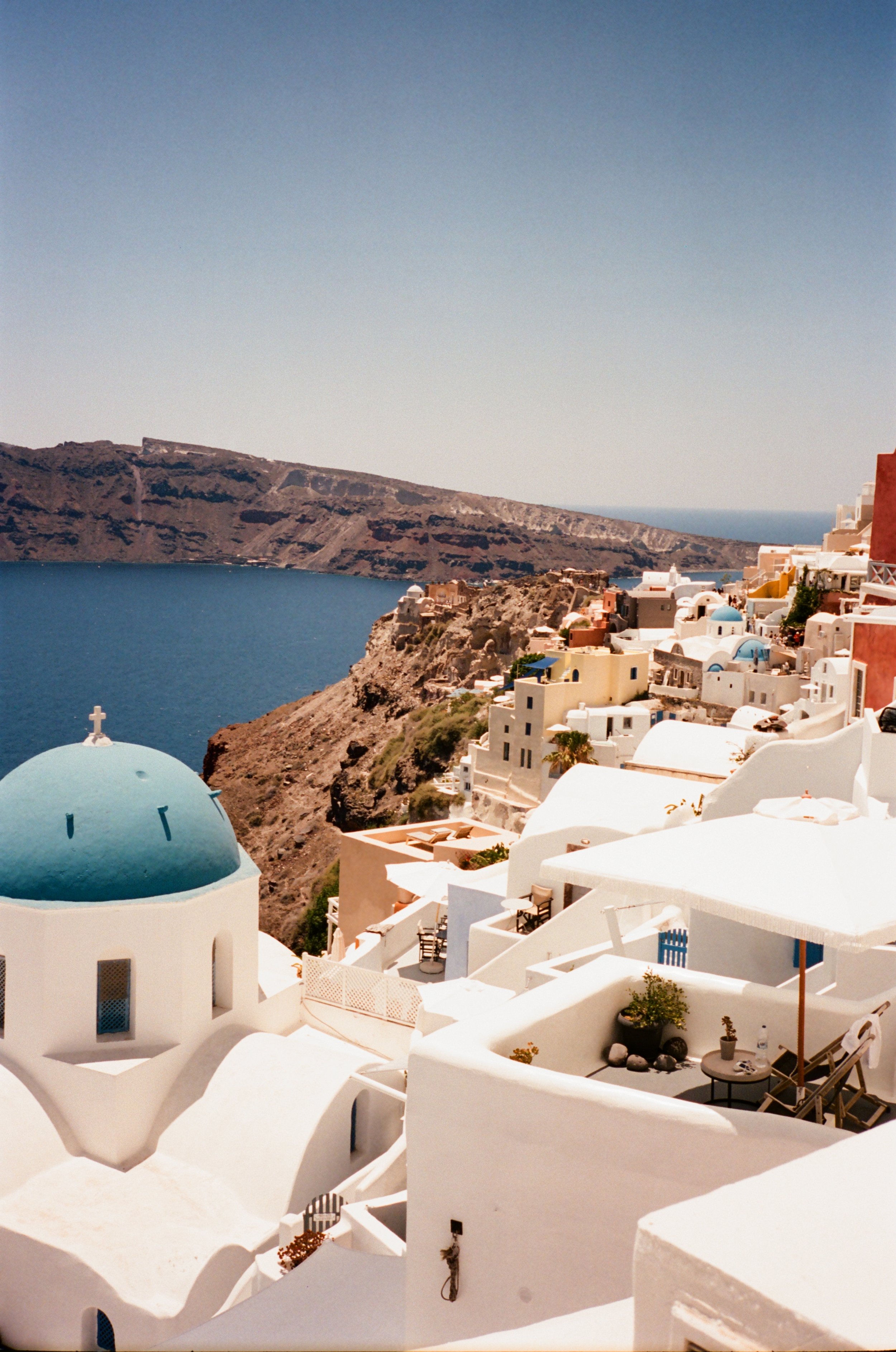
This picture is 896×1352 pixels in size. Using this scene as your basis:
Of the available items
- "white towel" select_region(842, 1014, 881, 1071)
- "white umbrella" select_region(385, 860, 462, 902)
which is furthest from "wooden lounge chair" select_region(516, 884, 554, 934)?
"white towel" select_region(842, 1014, 881, 1071)

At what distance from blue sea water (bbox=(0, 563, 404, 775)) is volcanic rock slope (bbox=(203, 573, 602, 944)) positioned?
32.7 feet

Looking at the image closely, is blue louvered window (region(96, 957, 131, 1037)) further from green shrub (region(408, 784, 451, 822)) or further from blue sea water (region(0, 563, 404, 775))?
blue sea water (region(0, 563, 404, 775))

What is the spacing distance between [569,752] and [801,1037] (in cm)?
2769

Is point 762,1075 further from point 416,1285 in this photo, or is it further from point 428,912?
point 428,912

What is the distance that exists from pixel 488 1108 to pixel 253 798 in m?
62.9

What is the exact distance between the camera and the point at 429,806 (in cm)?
4288

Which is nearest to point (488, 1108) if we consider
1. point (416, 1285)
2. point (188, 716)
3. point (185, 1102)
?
point (416, 1285)

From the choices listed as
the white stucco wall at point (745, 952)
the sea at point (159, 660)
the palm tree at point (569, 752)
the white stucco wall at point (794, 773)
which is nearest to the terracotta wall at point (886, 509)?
the white stucco wall at point (794, 773)

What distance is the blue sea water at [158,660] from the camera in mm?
90250

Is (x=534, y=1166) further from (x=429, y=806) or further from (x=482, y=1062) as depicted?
A: (x=429, y=806)

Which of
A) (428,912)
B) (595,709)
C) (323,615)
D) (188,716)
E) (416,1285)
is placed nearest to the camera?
(416,1285)

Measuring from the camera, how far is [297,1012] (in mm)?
14047

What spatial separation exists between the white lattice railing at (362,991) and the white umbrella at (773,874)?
694 cm

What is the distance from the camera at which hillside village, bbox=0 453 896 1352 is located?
4.52 metres
